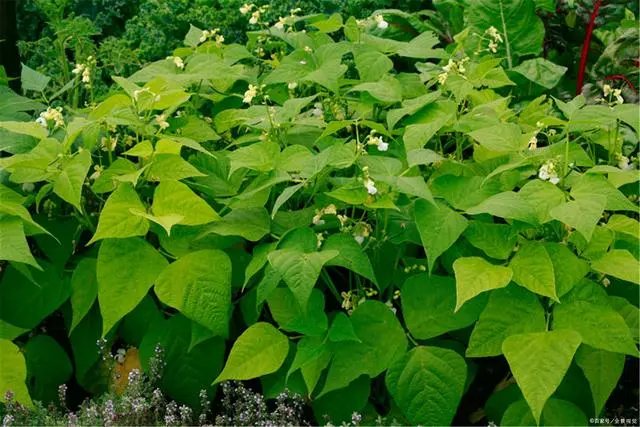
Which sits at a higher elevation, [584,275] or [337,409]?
[584,275]

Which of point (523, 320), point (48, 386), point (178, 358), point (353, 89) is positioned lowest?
point (48, 386)

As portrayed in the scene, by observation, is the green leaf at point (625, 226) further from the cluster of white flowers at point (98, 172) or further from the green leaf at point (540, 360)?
the cluster of white flowers at point (98, 172)

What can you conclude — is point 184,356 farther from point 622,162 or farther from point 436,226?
point 622,162

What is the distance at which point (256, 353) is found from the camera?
2.24 m

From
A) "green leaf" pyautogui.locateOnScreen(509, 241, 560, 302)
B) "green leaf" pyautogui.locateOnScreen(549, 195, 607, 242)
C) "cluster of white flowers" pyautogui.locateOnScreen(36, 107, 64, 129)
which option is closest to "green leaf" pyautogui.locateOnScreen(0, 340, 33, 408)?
"cluster of white flowers" pyautogui.locateOnScreen(36, 107, 64, 129)

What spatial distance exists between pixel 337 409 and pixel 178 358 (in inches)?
15.9

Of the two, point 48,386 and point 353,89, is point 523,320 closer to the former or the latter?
point 353,89

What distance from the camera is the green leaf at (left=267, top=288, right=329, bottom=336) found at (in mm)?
2219

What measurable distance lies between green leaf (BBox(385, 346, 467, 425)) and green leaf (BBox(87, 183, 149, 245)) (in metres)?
0.66

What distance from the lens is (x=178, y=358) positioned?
240 centimetres

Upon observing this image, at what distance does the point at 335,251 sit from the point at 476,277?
0.99ft

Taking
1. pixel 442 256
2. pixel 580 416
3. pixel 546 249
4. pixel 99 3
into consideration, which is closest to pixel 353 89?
pixel 442 256

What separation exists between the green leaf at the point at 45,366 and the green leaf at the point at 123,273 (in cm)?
31

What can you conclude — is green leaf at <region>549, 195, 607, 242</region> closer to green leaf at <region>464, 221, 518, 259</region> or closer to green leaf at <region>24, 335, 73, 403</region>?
green leaf at <region>464, 221, 518, 259</region>
